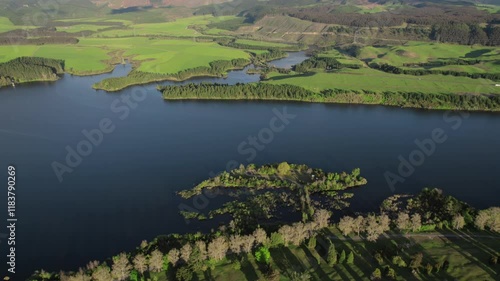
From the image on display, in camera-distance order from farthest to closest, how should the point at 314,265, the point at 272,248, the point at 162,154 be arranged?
the point at 162,154
the point at 272,248
the point at 314,265

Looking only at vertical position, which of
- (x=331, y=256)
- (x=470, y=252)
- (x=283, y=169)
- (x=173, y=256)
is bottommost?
(x=173, y=256)

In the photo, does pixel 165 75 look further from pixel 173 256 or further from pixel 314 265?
pixel 314 265

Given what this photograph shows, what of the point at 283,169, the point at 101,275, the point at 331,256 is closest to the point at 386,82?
the point at 283,169

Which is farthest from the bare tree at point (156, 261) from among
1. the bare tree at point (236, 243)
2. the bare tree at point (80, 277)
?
the bare tree at point (236, 243)

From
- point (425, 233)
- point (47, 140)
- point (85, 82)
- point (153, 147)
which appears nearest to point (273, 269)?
point (425, 233)

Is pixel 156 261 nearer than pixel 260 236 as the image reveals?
Yes

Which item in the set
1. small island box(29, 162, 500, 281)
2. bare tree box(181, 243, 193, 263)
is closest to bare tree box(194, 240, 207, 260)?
small island box(29, 162, 500, 281)

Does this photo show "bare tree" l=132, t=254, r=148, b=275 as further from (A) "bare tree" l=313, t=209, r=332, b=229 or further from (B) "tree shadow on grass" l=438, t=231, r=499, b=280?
(B) "tree shadow on grass" l=438, t=231, r=499, b=280

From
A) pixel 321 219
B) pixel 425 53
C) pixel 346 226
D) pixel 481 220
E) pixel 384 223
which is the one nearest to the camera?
pixel 346 226
